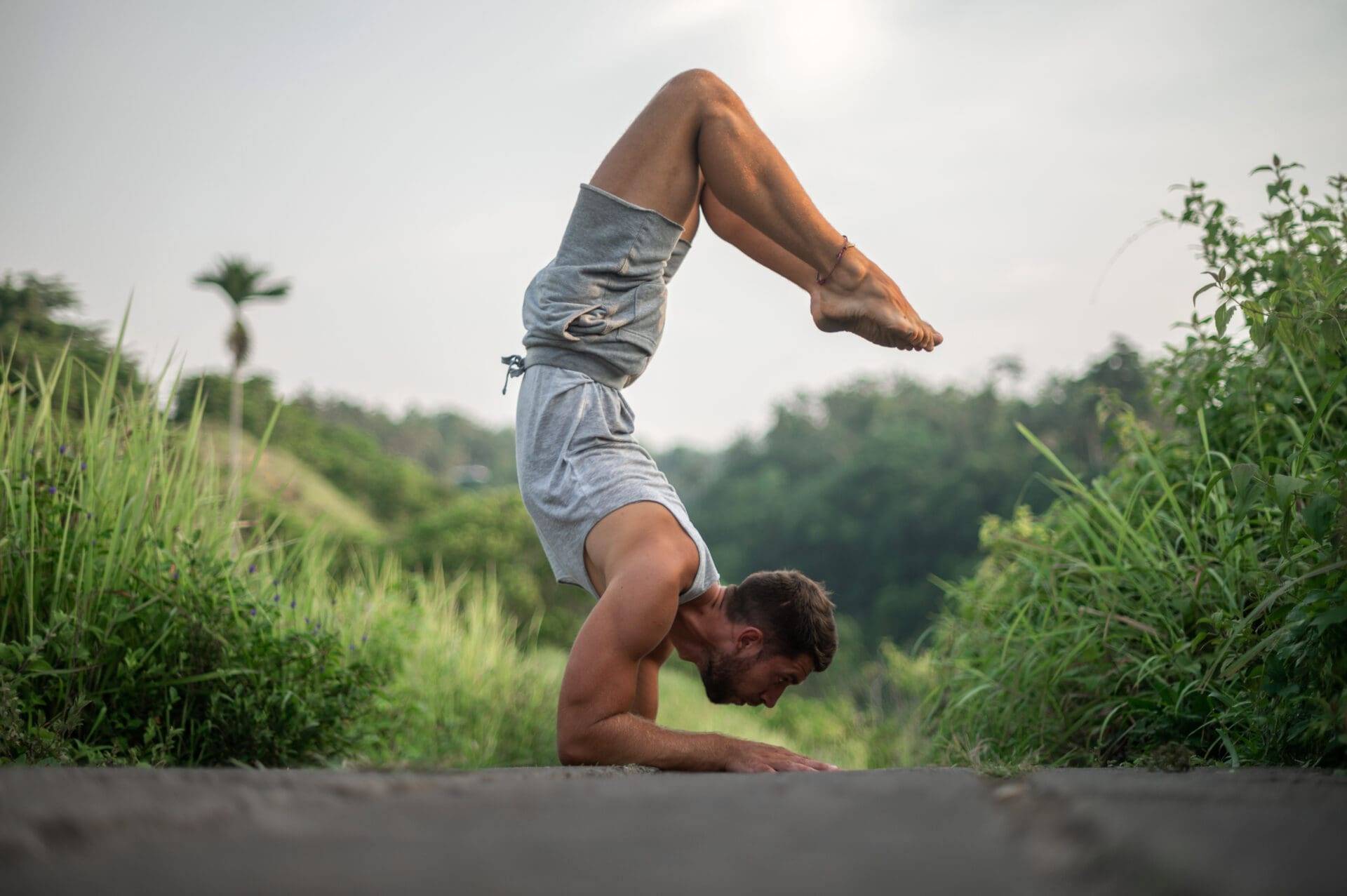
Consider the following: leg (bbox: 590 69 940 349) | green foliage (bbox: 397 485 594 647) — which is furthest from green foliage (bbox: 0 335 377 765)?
green foliage (bbox: 397 485 594 647)

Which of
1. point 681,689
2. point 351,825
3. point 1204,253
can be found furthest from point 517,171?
point 351,825

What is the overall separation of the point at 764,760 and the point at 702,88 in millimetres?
1705

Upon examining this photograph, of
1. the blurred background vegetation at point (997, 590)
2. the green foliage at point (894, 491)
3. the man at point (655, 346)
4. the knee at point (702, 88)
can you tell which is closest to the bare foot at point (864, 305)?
the man at point (655, 346)

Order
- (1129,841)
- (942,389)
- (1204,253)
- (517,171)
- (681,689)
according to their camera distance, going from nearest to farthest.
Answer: (1129,841) → (1204,253) → (681,689) → (517,171) → (942,389)

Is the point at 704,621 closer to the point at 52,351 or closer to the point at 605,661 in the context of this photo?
the point at 605,661

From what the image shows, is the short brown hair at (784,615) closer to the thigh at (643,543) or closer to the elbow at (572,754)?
the thigh at (643,543)

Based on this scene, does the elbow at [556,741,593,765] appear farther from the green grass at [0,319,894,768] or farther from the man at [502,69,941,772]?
the green grass at [0,319,894,768]

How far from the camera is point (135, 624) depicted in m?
2.67

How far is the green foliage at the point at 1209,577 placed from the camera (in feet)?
5.71

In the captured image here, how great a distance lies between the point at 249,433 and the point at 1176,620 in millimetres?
33373

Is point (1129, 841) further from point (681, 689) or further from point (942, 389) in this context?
point (942, 389)

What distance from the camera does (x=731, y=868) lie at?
0.84 metres

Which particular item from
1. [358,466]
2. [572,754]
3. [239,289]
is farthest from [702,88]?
[358,466]

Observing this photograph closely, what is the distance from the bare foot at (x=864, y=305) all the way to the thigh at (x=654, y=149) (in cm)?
54
